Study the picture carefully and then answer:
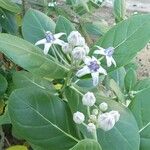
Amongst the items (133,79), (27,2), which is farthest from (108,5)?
(133,79)

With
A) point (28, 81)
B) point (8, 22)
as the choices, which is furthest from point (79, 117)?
point (8, 22)

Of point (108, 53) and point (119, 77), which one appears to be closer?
point (108, 53)

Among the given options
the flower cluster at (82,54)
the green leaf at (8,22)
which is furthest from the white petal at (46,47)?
the green leaf at (8,22)

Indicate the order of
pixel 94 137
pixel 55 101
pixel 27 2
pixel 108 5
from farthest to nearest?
pixel 108 5 < pixel 27 2 < pixel 55 101 < pixel 94 137

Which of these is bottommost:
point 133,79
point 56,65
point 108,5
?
point 108,5

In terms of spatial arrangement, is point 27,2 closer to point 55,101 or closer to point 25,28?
point 25,28

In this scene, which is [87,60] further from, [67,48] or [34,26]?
[34,26]

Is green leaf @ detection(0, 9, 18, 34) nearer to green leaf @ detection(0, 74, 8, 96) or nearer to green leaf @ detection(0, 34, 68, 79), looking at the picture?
green leaf @ detection(0, 74, 8, 96)
